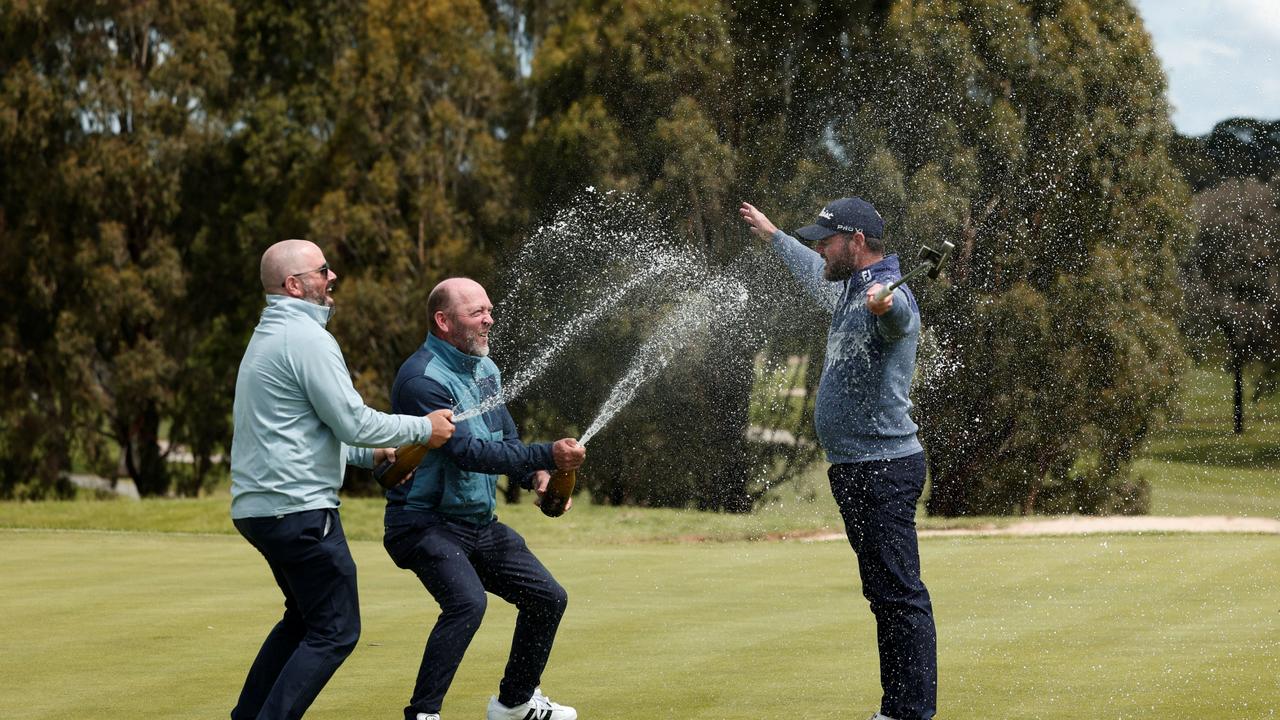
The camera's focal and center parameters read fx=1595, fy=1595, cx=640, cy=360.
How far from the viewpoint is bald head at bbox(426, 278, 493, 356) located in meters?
6.48

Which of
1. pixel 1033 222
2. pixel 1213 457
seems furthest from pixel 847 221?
pixel 1213 457

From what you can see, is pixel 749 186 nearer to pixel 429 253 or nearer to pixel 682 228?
pixel 682 228

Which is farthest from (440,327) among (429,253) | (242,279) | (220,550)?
(242,279)

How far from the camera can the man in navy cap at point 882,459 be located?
616 cm

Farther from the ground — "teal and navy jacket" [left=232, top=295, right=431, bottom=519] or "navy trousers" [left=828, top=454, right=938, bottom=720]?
"teal and navy jacket" [left=232, top=295, right=431, bottom=519]

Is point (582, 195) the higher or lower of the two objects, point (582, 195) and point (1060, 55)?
the lower

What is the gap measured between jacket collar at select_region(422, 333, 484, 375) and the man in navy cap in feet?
4.74

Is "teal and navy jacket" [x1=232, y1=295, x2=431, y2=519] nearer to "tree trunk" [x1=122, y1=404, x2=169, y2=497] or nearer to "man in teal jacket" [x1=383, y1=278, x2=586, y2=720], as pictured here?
"man in teal jacket" [x1=383, y1=278, x2=586, y2=720]

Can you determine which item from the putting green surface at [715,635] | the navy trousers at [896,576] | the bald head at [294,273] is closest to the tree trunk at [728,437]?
the putting green surface at [715,635]

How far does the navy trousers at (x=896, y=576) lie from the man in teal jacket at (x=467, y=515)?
44.6 inches

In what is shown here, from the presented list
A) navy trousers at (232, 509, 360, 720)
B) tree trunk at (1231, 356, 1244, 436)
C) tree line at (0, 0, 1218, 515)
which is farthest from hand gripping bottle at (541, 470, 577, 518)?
tree trunk at (1231, 356, 1244, 436)

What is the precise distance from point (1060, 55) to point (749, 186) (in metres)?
6.16

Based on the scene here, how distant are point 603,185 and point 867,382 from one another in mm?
23792

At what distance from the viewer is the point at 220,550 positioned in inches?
637
